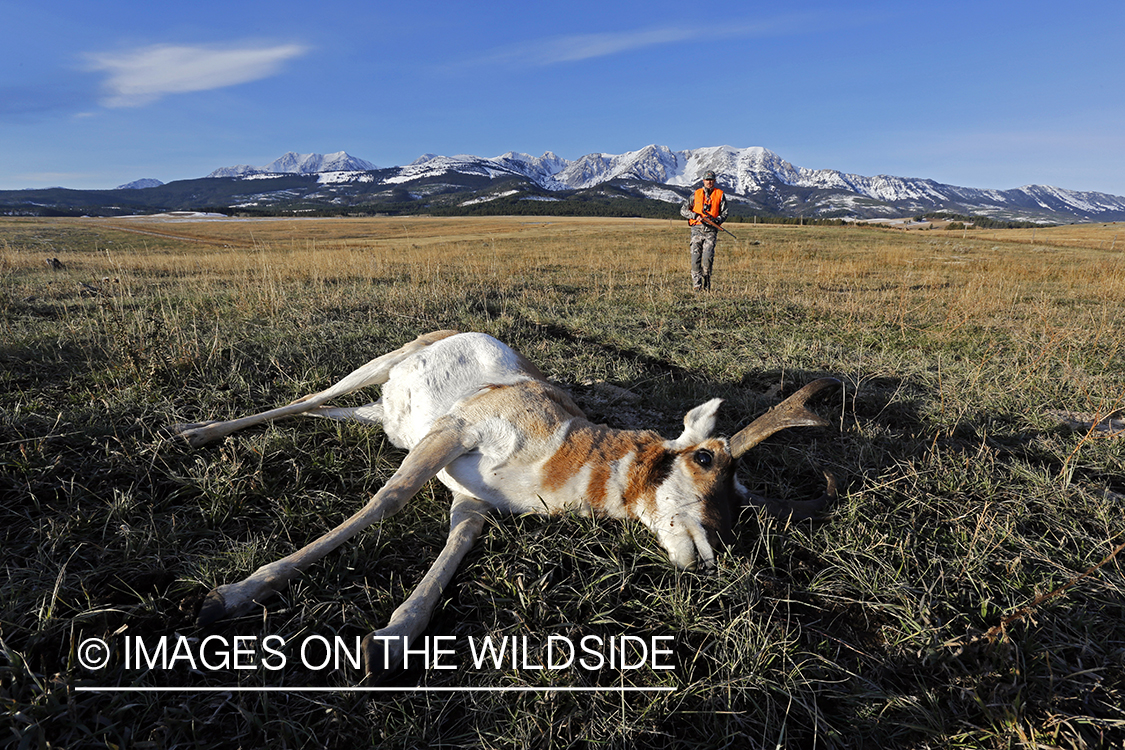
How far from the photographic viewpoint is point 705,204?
1233cm

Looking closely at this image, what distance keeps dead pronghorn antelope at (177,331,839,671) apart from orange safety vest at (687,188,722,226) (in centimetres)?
1018

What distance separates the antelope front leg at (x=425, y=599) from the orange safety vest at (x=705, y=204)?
440 inches

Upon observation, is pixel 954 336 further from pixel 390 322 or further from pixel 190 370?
pixel 190 370

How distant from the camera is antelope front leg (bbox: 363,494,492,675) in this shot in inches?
86.1

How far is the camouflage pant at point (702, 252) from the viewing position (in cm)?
1216

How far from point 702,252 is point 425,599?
465 inches

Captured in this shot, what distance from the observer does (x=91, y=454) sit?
325 cm

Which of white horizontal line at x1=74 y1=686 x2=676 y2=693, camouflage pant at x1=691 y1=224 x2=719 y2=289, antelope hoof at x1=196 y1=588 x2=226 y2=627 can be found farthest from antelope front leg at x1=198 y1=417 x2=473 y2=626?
camouflage pant at x1=691 y1=224 x2=719 y2=289

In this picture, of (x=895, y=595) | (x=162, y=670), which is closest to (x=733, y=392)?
(x=895, y=595)

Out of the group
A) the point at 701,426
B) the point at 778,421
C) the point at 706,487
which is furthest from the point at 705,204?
the point at 706,487

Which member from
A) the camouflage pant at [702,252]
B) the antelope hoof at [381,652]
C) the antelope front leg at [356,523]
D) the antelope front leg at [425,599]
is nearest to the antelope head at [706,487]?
the antelope front leg at [425,599]

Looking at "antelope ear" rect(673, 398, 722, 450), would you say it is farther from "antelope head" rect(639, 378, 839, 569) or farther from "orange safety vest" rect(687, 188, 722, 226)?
"orange safety vest" rect(687, 188, 722, 226)

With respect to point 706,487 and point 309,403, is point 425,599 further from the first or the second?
point 309,403

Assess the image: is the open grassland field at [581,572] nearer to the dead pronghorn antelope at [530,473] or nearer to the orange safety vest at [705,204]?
the dead pronghorn antelope at [530,473]
